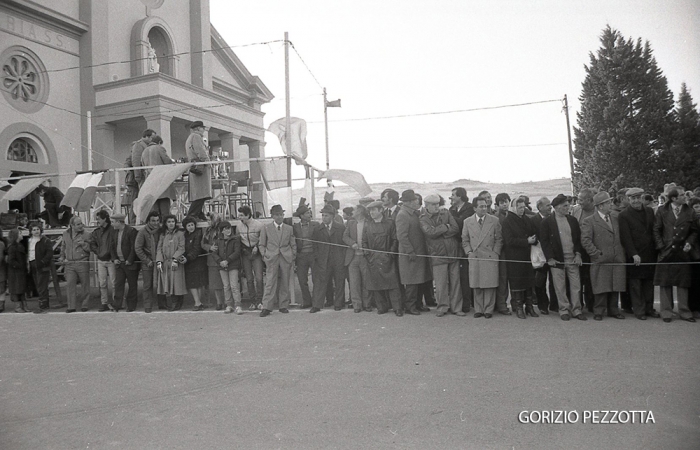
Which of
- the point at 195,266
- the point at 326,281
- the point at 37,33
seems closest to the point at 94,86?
the point at 37,33

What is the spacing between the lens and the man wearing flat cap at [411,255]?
823 centimetres

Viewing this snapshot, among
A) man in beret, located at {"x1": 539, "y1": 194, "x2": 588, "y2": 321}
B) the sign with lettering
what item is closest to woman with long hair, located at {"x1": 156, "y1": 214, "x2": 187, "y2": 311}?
man in beret, located at {"x1": 539, "y1": 194, "x2": 588, "y2": 321}

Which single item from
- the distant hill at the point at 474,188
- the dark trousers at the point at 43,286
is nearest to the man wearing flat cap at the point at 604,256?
the dark trousers at the point at 43,286

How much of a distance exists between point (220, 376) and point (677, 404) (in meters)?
4.18

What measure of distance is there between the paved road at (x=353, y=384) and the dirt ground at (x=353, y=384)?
0.02 meters

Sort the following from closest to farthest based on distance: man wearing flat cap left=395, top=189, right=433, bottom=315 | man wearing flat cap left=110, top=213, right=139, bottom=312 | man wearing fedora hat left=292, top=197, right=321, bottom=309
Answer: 1. man wearing flat cap left=395, top=189, right=433, bottom=315
2. man wearing fedora hat left=292, top=197, right=321, bottom=309
3. man wearing flat cap left=110, top=213, right=139, bottom=312

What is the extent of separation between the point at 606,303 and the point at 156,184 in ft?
26.7

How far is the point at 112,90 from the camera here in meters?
17.1

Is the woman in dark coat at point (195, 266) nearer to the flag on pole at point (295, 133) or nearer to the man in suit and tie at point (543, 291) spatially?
the flag on pole at point (295, 133)

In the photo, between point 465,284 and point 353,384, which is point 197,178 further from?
point 353,384

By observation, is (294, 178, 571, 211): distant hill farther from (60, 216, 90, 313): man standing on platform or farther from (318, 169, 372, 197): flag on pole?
(60, 216, 90, 313): man standing on platform

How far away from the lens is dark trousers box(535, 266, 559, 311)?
7.99 meters

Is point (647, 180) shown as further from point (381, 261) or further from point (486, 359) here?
point (486, 359)

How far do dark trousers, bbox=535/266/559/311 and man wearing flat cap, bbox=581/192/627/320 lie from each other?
64 centimetres
